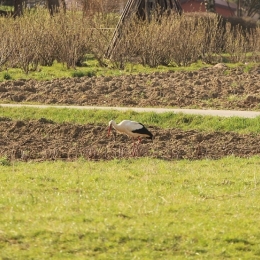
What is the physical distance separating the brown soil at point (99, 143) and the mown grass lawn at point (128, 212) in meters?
1.15

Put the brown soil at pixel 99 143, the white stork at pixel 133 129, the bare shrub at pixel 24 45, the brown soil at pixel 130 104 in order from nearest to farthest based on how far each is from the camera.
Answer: the brown soil at pixel 99 143 → the white stork at pixel 133 129 → the brown soil at pixel 130 104 → the bare shrub at pixel 24 45

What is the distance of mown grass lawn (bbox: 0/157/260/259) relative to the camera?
354 inches

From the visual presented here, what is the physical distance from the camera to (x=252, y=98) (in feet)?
66.2

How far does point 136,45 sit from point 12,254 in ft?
74.3

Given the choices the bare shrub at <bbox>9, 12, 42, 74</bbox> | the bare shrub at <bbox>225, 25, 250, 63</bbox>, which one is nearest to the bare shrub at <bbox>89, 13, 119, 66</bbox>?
the bare shrub at <bbox>9, 12, 42, 74</bbox>

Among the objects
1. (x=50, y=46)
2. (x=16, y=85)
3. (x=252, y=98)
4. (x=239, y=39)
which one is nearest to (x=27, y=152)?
(x=252, y=98)

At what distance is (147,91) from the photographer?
21734 mm

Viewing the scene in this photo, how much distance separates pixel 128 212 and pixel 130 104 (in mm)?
10316

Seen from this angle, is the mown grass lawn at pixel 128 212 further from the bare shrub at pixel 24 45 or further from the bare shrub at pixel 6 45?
the bare shrub at pixel 24 45

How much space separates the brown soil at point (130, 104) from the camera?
47.6ft

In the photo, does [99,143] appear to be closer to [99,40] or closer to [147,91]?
[147,91]

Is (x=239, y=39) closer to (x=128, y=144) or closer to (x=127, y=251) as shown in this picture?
(x=128, y=144)

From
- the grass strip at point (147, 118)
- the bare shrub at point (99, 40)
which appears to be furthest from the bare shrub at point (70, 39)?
the grass strip at point (147, 118)

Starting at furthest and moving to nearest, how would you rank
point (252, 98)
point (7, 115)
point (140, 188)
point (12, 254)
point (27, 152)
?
point (252, 98)
point (7, 115)
point (27, 152)
point (140, 188)
point (12, 254)
